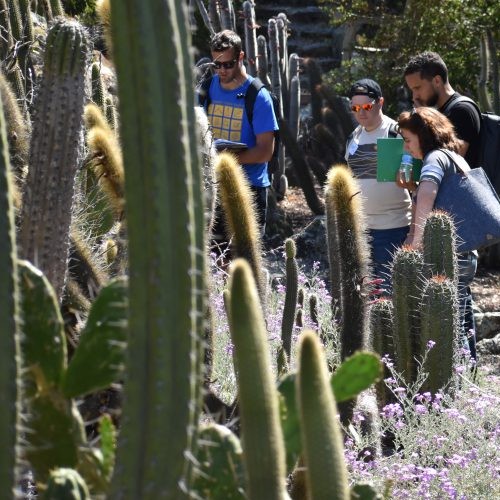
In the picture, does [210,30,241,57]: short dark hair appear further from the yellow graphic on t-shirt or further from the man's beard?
the man's beard

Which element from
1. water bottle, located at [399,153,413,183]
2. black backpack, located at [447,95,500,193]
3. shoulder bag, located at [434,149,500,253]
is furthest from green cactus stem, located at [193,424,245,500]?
black backpack, located at [447,95,500,193]

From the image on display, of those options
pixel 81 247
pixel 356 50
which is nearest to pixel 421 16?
pixel 356 50

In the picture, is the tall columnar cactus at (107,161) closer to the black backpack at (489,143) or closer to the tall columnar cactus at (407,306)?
the tall columnar cactus at (407,306)

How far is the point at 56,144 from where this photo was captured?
2586 mm

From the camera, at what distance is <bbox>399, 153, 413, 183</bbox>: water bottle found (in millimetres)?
5273

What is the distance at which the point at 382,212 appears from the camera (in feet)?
18.5

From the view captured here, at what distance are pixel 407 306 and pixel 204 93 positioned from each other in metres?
2.10

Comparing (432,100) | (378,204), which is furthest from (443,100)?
(378,204)

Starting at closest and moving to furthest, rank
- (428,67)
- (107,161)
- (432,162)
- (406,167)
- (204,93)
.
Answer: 1. (107,161)
2. (432,162)
3. (406,167)
4. (428,67)
5. (204,93)

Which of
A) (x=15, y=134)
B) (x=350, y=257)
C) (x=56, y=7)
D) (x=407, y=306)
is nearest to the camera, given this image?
(x=15, y=134)

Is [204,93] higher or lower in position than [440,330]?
higher

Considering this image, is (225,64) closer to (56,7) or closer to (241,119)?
(241,119)

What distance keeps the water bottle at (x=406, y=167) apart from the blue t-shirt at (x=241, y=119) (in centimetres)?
89

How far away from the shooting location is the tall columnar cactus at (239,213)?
391 centimetres
